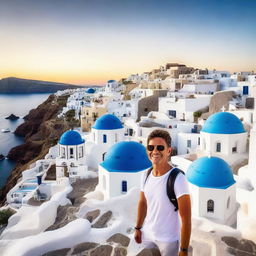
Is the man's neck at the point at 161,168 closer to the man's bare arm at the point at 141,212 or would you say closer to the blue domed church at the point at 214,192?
the man's bare arm at the point at 141,212

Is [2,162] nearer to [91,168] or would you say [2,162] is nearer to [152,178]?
[91,168]

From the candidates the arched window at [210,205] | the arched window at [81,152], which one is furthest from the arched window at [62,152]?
the arched window at [210,205]

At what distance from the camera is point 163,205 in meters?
3.71

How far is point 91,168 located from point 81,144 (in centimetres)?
209

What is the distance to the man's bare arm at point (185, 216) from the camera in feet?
11.5

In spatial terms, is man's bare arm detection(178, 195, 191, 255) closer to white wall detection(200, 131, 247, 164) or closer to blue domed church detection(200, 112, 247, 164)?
blue domed church detection(200, 112, 247, 164)

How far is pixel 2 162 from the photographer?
53.1 meters

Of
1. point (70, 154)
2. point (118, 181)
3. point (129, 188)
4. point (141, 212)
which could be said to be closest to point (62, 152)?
point (70, 154)

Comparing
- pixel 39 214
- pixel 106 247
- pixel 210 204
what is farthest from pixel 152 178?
pixel 210 204

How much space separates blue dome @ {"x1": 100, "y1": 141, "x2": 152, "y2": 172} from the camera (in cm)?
1497

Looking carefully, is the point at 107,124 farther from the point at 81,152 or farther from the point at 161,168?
the point at 161,168

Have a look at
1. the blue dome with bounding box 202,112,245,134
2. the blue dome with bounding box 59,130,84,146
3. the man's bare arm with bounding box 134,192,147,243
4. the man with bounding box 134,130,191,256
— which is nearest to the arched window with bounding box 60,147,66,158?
the blue dome with bounding box 59,130,84,146

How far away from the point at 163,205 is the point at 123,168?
37.2 ft

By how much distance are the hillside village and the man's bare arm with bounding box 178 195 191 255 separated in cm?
85
